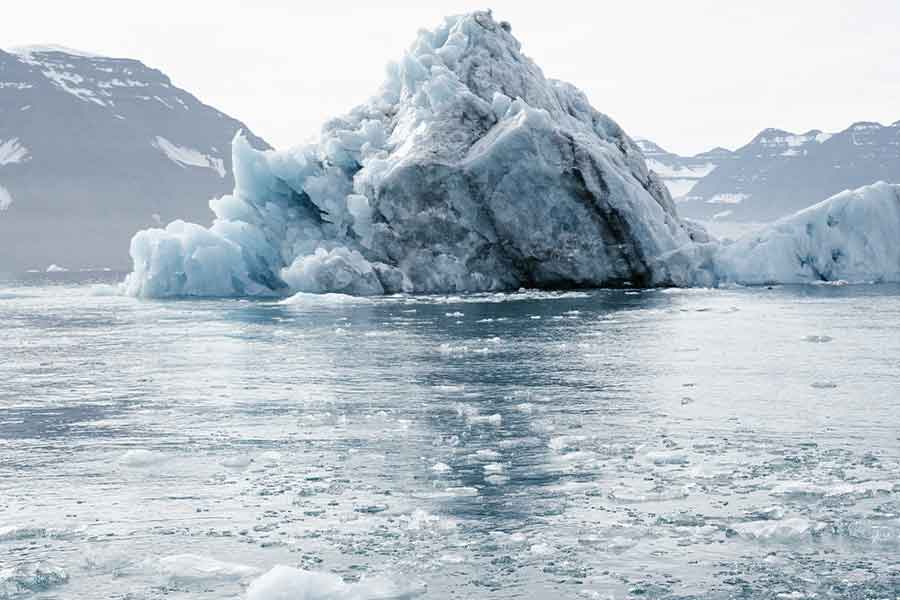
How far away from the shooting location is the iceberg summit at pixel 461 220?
28438 millimetres

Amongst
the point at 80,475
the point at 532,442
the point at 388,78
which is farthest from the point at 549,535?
the point at 388,78

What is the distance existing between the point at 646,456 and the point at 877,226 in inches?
959

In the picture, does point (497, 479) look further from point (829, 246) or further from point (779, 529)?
point (829, 246)

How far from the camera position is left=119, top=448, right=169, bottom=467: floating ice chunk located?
330 inches

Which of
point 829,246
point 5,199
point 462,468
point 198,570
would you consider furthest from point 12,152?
point 198,570

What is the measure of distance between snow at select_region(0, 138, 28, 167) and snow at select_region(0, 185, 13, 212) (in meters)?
10.3

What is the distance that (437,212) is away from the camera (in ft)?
94.3

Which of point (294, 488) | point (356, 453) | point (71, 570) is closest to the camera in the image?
point (71, 570)

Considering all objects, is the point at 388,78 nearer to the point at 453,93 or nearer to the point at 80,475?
the point at 453,93

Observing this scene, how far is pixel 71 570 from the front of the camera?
577cm

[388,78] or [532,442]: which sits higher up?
[388,78]

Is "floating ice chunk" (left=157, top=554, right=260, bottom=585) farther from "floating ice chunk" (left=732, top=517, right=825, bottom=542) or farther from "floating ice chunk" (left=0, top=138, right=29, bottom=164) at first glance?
"floating ice chunk" (left=0, top=138, right=29, bottom=164)

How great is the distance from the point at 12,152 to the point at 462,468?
210 metres

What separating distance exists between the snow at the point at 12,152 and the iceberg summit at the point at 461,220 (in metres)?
182
